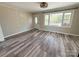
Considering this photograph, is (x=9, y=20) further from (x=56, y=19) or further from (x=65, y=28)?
(x=65, y=28)

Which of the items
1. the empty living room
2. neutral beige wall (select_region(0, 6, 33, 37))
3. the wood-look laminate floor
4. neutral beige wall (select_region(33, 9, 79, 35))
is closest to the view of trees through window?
the empty living room

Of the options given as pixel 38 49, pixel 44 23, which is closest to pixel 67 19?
pixel 44 23

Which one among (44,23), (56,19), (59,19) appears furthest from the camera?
(44,23)

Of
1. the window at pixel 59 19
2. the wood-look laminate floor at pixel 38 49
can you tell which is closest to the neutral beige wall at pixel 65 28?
the window at pixel 59 19

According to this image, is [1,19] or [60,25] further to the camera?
[60,25]

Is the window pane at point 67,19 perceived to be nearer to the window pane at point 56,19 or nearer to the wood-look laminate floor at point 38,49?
the window pane at point 56,19

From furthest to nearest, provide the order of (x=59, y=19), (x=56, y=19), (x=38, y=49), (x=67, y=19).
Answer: (x=56, y=19), (x=59, y=19), (x=67, y=19), (x=38, y=49)

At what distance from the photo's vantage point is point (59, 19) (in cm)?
535

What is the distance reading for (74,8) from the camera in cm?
435

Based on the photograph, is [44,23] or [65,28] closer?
[65,28]

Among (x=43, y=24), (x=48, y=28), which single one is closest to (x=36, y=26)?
(x=43, y=24)

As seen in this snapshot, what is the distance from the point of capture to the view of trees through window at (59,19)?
16.1 feet

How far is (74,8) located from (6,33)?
4.86m

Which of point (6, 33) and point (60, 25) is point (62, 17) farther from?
point (6, 33)
